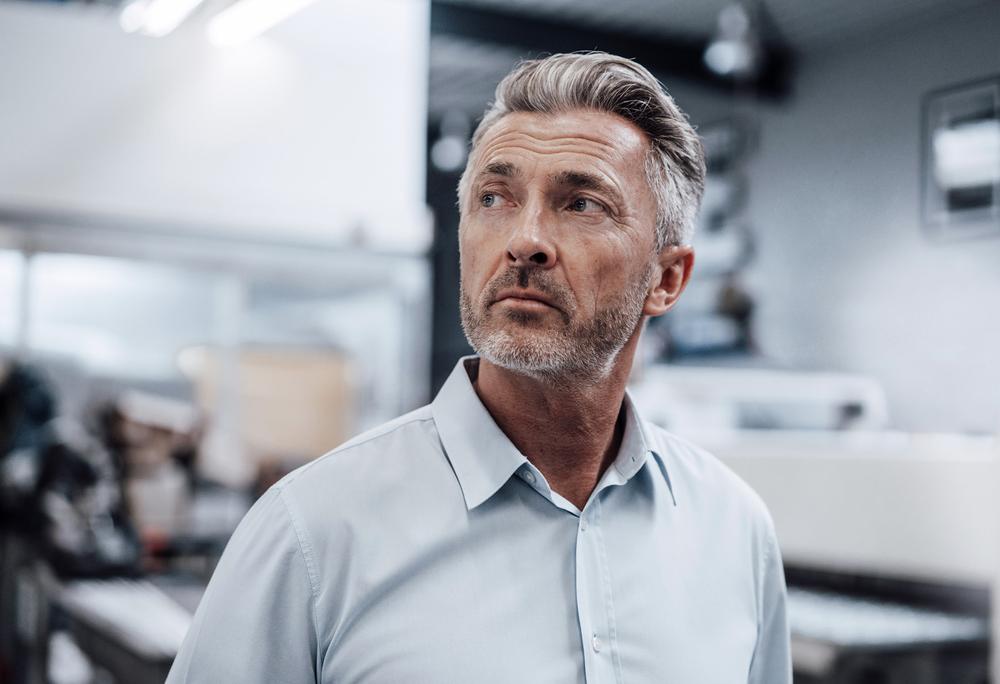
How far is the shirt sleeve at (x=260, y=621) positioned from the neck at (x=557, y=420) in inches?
12.1

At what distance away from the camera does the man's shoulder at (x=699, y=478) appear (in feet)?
4.51

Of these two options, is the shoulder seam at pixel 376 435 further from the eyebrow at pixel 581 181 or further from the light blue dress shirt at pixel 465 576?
the eyebrow at pixel 581 181

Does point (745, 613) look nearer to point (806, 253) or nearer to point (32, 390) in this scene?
point (806, 253)

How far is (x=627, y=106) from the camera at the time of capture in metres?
1.27

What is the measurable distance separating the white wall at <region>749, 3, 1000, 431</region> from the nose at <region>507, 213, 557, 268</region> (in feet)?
5.59

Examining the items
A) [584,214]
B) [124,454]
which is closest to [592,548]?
[584,214]

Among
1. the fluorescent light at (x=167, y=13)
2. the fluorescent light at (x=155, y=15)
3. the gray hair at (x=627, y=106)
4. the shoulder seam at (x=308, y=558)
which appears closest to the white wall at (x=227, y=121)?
the fluorescent light at (x=155, y=15)

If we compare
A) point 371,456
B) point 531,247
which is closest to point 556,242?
point 531,247

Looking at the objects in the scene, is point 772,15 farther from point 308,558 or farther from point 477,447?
point 308,558

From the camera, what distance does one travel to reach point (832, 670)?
2.05 metres

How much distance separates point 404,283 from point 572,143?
450 centimetres

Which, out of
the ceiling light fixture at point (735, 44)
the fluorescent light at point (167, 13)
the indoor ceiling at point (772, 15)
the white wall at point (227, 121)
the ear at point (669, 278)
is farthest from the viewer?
the white wall at point (227, 121)

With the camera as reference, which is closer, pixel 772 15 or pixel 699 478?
pixel 699 478

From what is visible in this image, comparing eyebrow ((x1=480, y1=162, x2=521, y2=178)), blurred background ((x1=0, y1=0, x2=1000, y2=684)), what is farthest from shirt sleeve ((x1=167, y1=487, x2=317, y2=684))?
blurred background ((x1=0, y1=0, x2=1000, y2=684))
